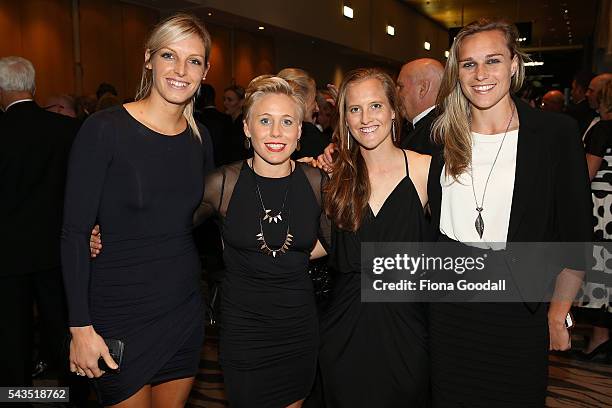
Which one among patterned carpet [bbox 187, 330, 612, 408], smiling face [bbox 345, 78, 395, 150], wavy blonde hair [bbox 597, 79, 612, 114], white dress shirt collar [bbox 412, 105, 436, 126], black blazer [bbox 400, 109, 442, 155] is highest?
wavy blonde hair [bbox 597, 79, 612, 114]

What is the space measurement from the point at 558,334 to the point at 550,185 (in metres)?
0.54

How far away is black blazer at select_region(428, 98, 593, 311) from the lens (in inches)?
78.0

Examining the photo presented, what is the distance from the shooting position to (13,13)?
24.1 ft

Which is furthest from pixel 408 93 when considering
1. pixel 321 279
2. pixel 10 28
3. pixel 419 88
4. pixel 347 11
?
pixel 347 11

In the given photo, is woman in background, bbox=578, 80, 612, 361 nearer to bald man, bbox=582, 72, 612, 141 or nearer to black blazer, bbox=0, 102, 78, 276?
bald man, bbox=582, 72, 612, 141

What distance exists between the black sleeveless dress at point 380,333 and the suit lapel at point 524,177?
0.36m

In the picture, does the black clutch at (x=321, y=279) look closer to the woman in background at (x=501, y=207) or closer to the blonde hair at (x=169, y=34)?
the woman in background at (x=501, y=207)

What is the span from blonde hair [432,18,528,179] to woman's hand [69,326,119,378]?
1.33 meters

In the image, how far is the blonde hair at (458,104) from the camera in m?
2.12

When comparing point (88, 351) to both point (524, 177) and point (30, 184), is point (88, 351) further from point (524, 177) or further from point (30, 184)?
point (30, 184)

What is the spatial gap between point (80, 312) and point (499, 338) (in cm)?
140

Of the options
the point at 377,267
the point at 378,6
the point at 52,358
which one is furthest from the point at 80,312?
the point at 378,6

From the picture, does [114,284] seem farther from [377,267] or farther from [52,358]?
[52,358]

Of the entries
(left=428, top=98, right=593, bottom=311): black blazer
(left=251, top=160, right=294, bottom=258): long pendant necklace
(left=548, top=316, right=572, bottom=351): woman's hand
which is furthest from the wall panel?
(left=548, top=316, right=572, bottom=351): woman's hand
